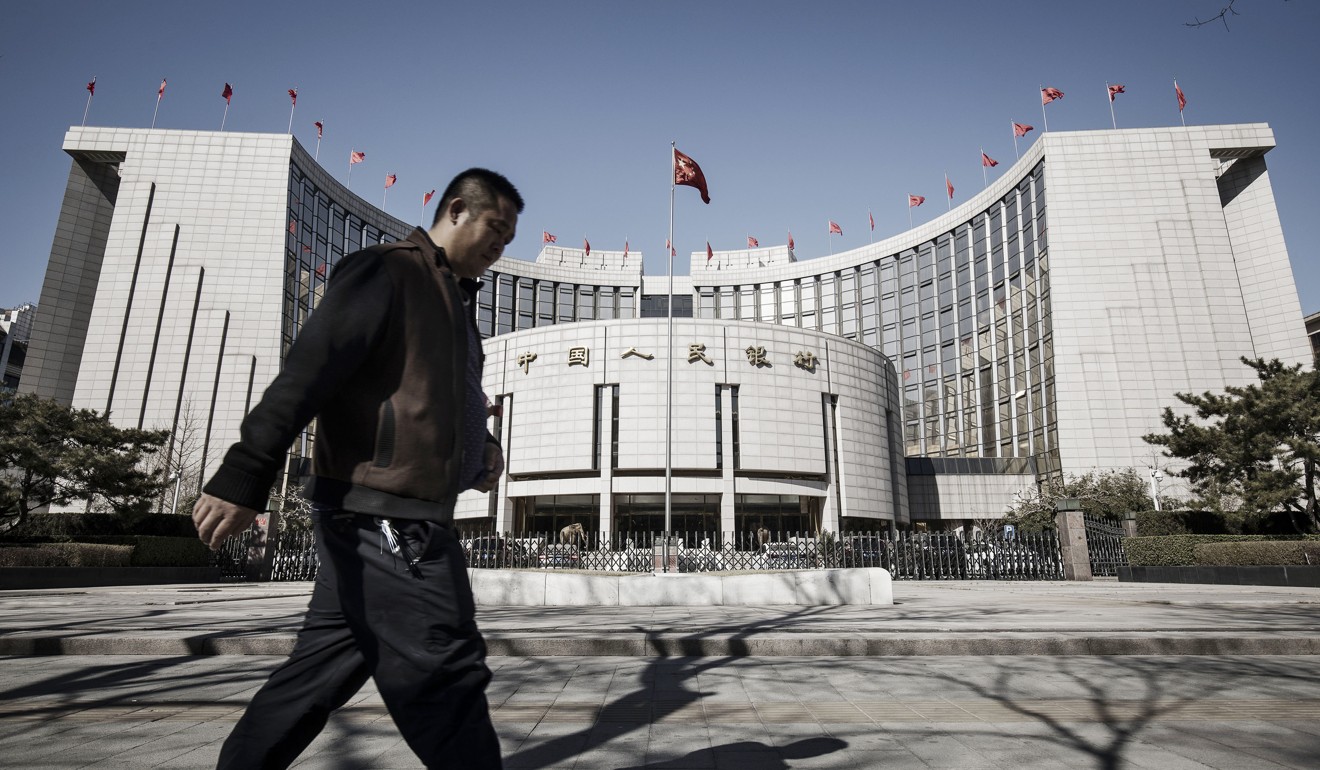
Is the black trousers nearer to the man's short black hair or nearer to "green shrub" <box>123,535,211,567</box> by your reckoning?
the man's short black hair

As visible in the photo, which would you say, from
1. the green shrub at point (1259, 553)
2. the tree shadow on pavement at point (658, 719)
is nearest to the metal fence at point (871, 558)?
the green shrub at point (1259, 553)

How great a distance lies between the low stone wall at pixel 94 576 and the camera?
56.6 ft

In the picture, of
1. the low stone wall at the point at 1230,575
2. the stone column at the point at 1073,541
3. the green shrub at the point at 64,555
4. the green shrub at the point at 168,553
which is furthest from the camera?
the stone column at the point at 1073,541

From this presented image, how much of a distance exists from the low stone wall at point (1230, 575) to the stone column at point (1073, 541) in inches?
50.8

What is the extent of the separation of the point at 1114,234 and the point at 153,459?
67777 mm

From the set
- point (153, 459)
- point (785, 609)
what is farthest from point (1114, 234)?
point (153, 459)

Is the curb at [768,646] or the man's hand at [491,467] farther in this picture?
the curb at [768,646]

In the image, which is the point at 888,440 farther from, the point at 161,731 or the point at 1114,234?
the point at 161,731

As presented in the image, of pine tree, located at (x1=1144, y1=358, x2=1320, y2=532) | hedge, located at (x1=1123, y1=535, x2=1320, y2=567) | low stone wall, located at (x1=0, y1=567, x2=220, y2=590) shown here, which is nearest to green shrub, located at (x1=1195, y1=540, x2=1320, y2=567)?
hedge, located at (x1=1123, y1=535, x2=1320, y2=567)

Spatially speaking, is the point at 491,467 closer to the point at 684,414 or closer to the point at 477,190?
the point at 477,190

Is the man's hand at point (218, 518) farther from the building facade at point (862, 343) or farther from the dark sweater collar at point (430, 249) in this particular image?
the building facade at point (862, 343)

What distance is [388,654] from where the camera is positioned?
1623 mm

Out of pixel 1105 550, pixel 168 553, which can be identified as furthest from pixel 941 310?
pixel 168 553

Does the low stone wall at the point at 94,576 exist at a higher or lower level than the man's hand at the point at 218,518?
lower
